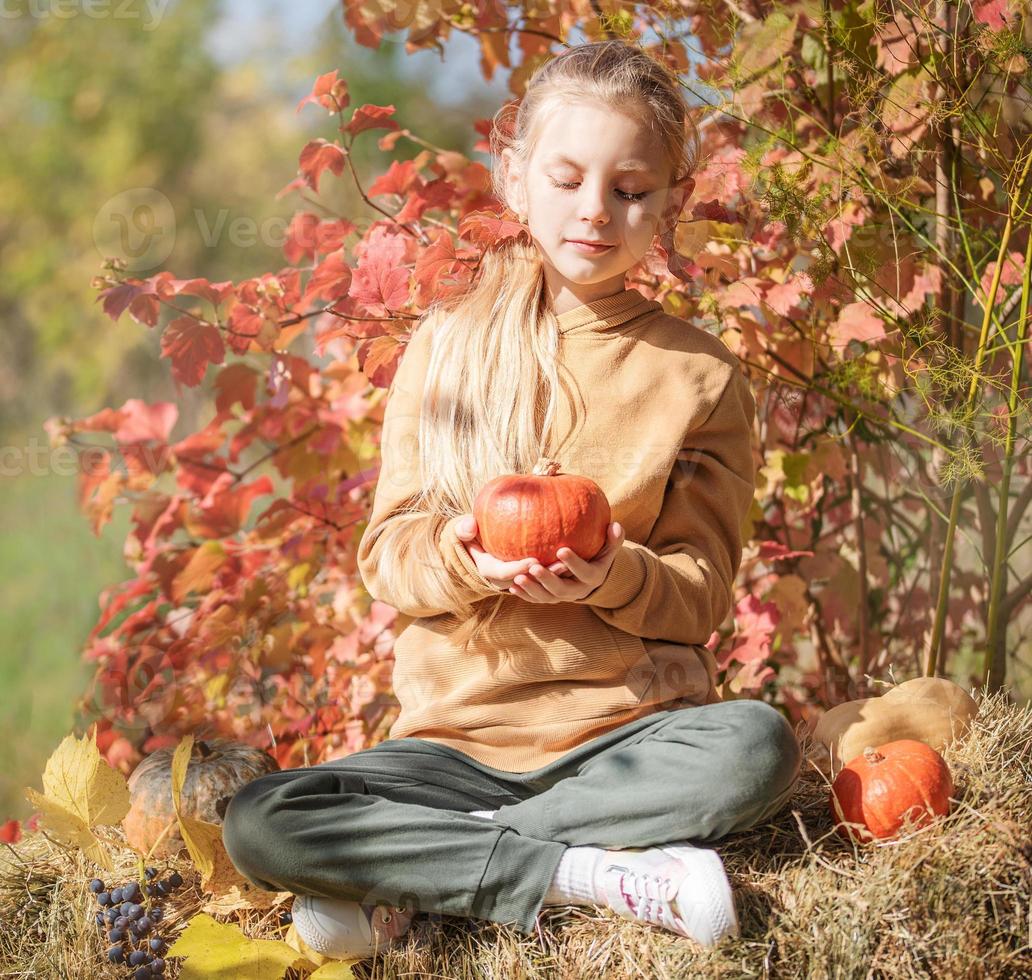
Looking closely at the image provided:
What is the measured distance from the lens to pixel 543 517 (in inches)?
63.1

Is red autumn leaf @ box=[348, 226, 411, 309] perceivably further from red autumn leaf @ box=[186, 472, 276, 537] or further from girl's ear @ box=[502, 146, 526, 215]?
red autumn leaf @ box=[186, 472, 276, 537]

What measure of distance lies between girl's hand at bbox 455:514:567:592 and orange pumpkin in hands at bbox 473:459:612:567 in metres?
0.01

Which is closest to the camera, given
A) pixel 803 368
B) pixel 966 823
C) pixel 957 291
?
pixel 966 823

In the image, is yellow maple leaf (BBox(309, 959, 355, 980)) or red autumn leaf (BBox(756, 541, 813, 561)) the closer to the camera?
yellow maple leaf (BBox(309, 959, 355, 980))

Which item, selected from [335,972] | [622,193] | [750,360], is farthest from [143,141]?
[335,972]

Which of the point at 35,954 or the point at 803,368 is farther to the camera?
the point at 803,368

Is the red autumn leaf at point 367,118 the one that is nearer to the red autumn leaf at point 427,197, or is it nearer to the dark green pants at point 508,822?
the red autumn leaf at point 427,197

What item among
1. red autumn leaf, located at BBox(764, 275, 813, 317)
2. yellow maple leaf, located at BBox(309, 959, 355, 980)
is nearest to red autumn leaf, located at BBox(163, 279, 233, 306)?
red autumn leaf, located at BBox(764, 275, 813, 317)

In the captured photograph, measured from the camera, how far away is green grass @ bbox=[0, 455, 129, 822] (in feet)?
11.7

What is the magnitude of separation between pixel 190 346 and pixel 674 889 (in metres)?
1.38

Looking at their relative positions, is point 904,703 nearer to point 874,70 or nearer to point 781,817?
point 781,817

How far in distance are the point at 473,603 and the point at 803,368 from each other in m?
0.96

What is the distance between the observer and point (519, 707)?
1809 millimetres

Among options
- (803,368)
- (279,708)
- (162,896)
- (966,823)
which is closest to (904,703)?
(966,823)
